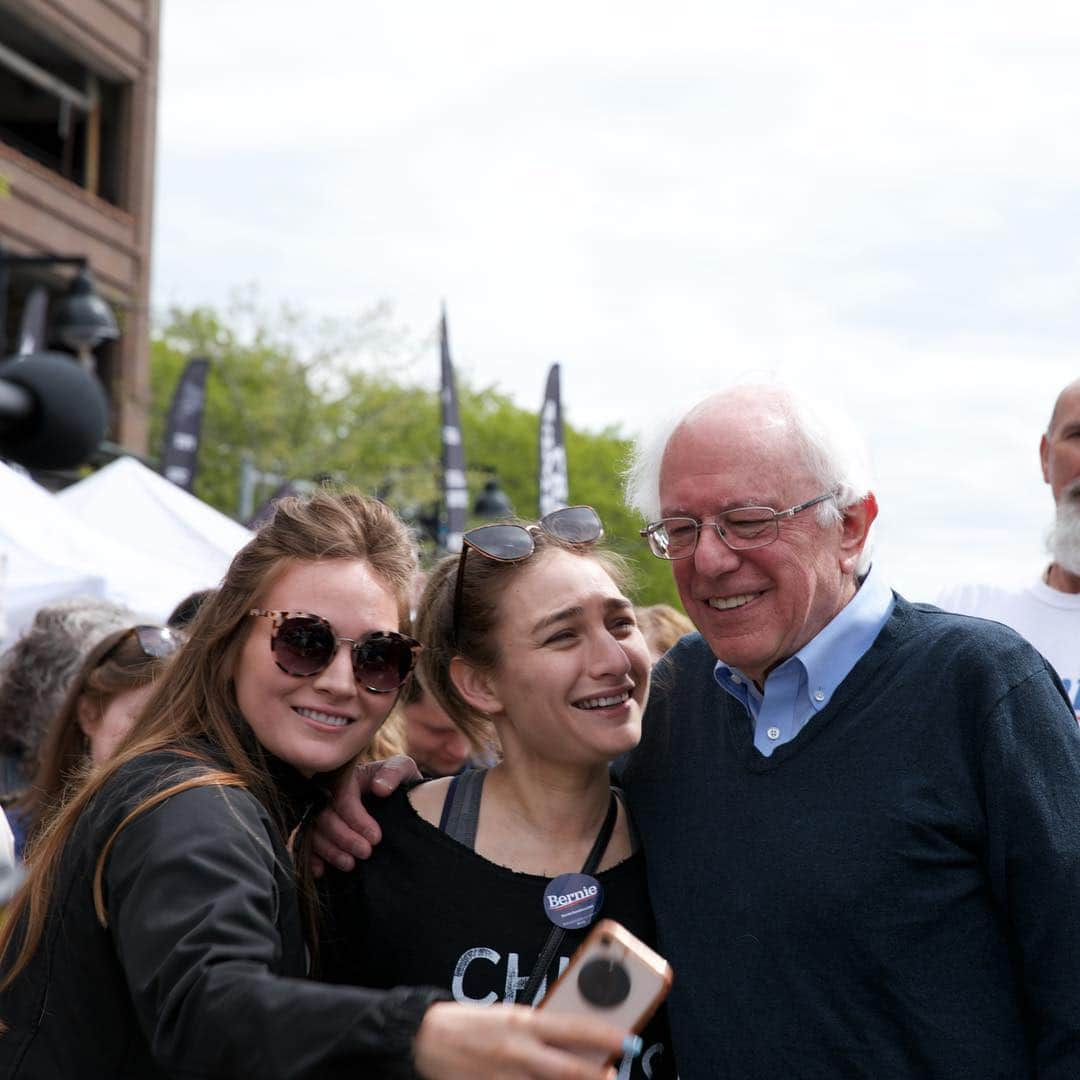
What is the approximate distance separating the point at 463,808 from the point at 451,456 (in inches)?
514

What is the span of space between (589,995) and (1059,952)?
1.07 metres

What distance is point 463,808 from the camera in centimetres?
301

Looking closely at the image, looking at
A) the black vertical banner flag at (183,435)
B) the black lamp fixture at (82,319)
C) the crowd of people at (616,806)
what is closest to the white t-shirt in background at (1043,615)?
the crowd of people at (616,806)

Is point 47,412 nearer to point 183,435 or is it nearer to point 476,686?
point 476,686

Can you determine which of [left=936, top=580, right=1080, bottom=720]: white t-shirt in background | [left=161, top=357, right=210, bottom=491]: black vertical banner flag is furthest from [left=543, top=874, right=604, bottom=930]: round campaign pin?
[left=161, top=357, right=210, bottom=491]: black vertical banner flag

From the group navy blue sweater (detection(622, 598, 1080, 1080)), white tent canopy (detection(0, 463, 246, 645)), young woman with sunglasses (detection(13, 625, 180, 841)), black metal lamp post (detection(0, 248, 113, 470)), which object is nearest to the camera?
navy blue sweater (detection(622, 598, 1080, 1080))

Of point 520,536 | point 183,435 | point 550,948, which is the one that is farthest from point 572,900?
point 183,435

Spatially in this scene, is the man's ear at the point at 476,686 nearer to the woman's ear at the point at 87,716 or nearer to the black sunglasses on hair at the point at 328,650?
the black sunglasses on hair at the point at 328,650

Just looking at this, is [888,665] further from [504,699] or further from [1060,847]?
[504,699]

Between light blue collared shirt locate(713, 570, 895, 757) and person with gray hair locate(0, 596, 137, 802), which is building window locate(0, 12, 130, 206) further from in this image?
light blue collared shirt locate(713, 570, 895, 757)

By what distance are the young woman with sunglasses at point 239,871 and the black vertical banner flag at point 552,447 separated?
1343cm

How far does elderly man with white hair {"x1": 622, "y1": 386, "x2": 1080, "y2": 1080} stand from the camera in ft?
8.08

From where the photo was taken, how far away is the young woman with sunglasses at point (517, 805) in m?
2.81

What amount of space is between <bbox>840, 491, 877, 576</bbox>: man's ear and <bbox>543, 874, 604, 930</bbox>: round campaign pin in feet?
2.61
